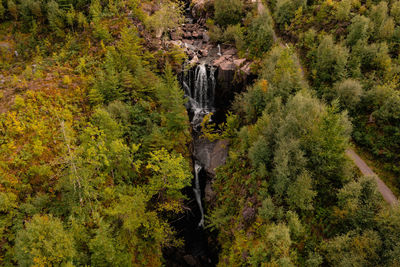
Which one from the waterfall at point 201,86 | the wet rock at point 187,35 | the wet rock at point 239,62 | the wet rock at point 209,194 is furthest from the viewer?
the wet rock at point 187,35

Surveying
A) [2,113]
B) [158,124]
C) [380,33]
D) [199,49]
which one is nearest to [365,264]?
[158,124]

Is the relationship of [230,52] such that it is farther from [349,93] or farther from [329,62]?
[349,93]

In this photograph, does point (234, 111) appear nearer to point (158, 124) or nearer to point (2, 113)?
point (158, 124)

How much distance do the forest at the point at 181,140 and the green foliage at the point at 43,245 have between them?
11 cm

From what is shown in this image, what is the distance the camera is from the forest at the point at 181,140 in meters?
19.7

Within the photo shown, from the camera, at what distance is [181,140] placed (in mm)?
33375

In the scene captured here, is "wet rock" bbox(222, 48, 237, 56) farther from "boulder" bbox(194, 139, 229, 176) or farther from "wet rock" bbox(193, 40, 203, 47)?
"boulder" bbox(194, 139, 229, 176)

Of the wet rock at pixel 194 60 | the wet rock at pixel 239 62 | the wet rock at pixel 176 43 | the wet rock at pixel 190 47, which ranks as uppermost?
the wet rock at pixel 176 43

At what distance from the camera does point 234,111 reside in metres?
40.2

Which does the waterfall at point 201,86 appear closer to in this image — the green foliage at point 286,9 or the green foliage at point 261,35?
the green foliage at point 261,35

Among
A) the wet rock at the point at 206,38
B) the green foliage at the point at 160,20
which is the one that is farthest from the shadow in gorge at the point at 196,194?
the wet rock at the point at 206,38

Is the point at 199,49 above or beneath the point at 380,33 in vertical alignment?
beneath

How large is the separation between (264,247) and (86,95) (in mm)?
29922

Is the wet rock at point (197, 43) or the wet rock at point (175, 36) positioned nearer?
the wet rock at point (175, 36)
